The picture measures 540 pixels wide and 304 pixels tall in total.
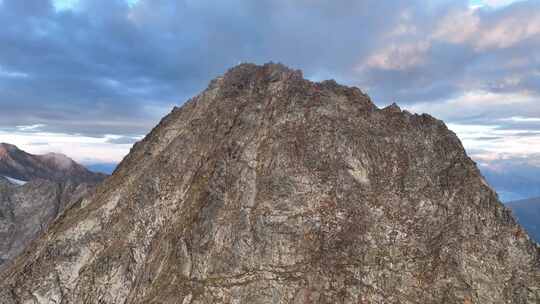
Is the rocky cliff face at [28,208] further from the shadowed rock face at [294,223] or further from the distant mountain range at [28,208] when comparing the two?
the shadowed rock face at [294,223]

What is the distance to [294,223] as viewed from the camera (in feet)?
112

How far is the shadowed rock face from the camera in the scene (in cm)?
3080

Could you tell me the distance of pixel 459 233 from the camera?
31.9m

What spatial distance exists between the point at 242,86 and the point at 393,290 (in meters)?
27.6

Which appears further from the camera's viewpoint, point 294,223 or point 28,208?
point 28,208

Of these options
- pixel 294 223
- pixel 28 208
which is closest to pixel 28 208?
pixel 28 208

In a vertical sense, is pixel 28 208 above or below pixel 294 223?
Result: below

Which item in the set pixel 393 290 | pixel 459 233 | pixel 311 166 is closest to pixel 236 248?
pixel 311 166

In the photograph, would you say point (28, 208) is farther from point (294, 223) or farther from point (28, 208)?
point (294, 223)

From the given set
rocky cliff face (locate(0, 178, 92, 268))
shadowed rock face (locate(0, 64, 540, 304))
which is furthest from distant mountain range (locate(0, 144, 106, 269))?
shadowed rock face (locate(0, 64, 540, 304))

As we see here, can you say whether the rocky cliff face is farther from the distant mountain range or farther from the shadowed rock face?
the shadowed rock face

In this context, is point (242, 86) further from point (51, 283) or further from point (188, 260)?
point (51, 283)

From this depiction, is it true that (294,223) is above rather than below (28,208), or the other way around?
above

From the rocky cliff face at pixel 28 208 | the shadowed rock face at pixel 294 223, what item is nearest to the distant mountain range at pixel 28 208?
the rocky cliff face at pixel 28 208
